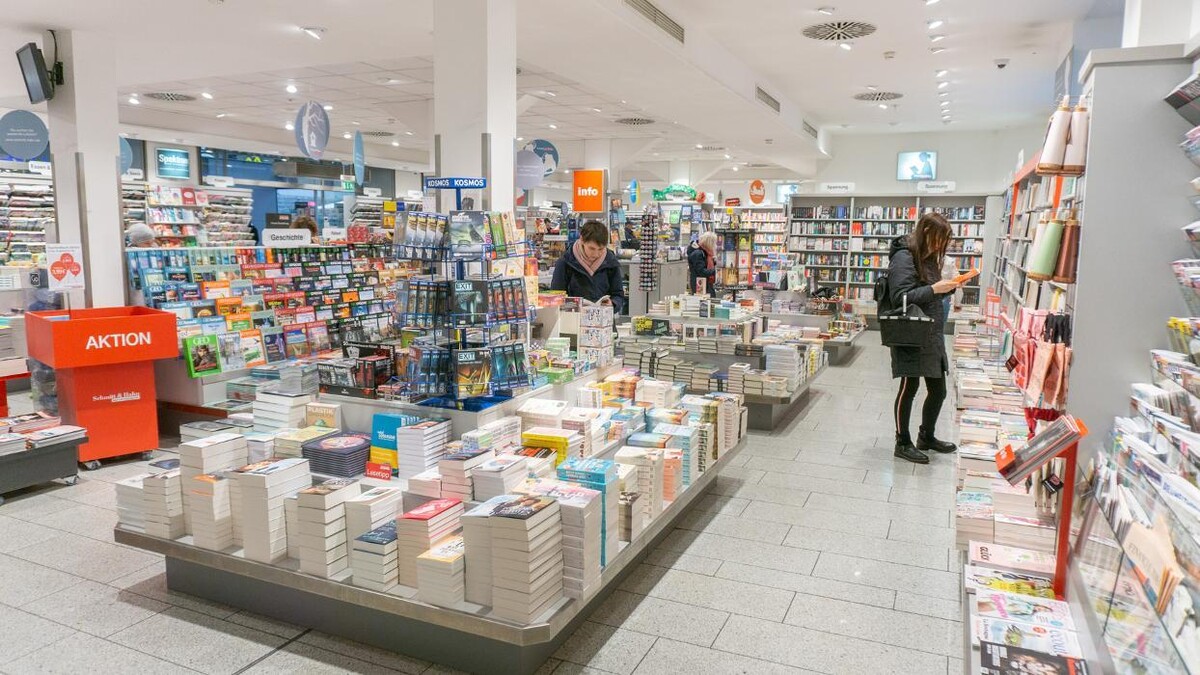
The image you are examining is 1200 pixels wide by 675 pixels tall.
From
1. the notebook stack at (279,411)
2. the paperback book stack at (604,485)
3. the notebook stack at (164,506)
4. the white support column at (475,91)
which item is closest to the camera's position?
the paperback book stack at (604,485)

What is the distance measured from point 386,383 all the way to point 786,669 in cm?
225

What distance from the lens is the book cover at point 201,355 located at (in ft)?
19.2

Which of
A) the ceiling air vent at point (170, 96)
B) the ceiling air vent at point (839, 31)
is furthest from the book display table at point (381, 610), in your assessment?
the ceiling air vent at point (170, 96)

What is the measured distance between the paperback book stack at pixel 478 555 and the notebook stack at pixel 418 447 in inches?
28.0

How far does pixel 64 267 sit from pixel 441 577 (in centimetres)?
478

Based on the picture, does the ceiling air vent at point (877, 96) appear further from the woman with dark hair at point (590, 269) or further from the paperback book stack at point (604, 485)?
the paperback book stack at point (604, 485)

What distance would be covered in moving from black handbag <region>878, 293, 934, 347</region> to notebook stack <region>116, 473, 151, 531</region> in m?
4.47

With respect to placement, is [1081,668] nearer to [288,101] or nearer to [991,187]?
[288,101]

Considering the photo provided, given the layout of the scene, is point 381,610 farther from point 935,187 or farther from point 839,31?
point 935,187

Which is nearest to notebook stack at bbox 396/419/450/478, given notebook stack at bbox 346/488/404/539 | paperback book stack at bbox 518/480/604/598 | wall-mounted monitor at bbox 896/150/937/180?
notebook stack at bbox 346/488/404/539

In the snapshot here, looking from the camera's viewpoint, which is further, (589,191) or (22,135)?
(589,191)

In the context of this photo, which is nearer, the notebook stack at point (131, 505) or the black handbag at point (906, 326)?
the notebook stack at point (131, 505)

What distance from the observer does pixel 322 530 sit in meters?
2.84

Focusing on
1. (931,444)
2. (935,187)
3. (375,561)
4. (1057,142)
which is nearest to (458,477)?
(375,561)
